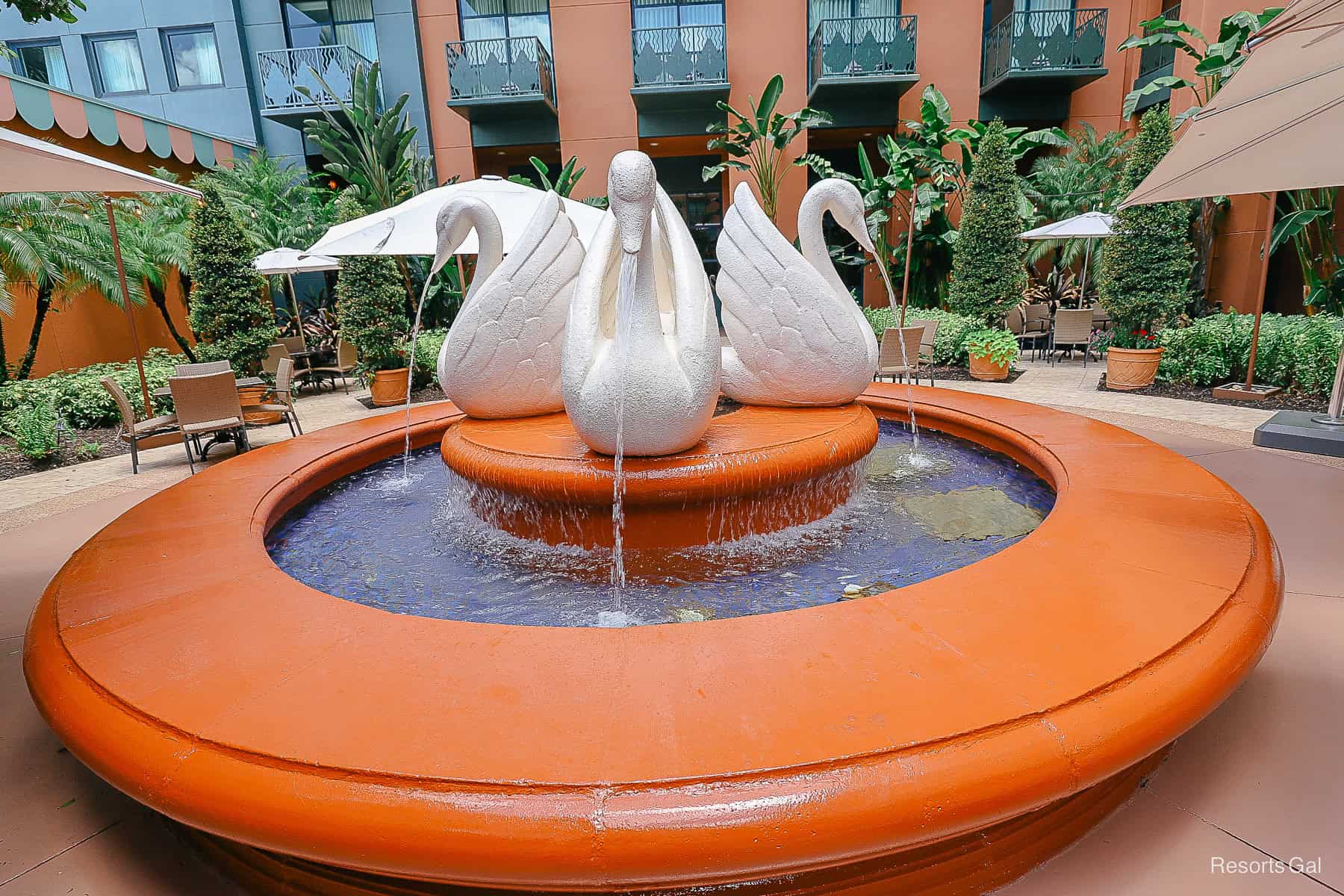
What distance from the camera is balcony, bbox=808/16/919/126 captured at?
1583 cm

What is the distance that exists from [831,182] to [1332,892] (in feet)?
14.0

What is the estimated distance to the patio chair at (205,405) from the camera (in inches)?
289

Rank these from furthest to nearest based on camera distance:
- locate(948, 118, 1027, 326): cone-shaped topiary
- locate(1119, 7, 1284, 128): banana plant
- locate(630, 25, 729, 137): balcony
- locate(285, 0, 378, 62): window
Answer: locate(285, 0, 378, 62): window, locate(630, 25, 729, 137): balcony, locate(948, 118, 1027, 326): cone-shaped topiary, locate(1119, 7, 1284, 128): banana plant

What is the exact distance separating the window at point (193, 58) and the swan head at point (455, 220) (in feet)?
61.0

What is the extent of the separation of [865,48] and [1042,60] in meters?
4.29

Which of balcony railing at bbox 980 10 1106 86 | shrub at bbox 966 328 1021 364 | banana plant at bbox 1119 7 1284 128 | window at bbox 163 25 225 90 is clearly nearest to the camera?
banana plant at bbox 1119 7 1284 128

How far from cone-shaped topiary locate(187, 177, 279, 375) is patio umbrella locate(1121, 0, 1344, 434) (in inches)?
470

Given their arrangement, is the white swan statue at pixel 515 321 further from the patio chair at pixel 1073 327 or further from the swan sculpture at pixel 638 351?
the patio chair at pixel 1073 327

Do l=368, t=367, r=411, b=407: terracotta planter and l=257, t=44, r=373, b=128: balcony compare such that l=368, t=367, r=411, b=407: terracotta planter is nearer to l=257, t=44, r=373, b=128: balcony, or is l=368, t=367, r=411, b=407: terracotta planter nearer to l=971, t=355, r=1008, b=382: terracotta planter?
l=971, t=355, r=1008, b=382: terracotta planter

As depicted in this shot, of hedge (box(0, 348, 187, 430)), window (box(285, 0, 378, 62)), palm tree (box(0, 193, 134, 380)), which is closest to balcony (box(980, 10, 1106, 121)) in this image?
window (box(285, 0, 378, 62))

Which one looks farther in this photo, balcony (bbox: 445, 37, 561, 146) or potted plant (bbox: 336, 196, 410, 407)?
balcony (bbox: 445, 37, 561, 146)

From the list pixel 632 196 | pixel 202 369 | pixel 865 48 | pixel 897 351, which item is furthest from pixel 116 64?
pixel 632 196

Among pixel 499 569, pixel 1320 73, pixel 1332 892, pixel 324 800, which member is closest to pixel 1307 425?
pixel 1320 73

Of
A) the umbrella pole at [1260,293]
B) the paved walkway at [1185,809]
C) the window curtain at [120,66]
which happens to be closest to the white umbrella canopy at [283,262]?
the window curtain at [120,66]
